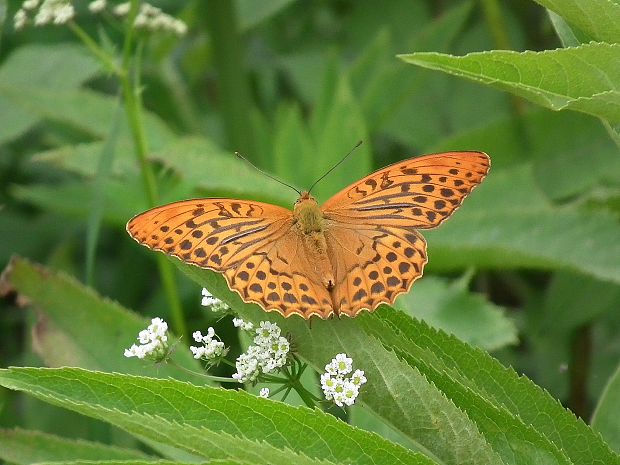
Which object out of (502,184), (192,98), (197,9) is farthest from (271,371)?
(192,98)

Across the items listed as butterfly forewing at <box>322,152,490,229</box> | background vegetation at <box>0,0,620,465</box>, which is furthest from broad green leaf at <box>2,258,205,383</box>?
butterfly forewing at <box>322,152,490,229</box>

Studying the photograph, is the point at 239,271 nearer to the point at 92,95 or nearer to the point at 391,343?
the point at 391,343

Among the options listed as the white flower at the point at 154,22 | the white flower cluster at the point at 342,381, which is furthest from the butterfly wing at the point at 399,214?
the white flower at the point at 154,22

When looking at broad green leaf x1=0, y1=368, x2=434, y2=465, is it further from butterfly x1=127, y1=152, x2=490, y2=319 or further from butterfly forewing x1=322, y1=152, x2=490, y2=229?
butterfly forewing x1=322, y1=152, x2=490, y2=229

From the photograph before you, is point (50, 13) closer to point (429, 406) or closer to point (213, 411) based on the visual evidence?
point (213, 411)

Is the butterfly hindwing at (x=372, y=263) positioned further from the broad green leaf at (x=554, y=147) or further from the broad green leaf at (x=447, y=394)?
the broad green leaf at (x=554, y=147)

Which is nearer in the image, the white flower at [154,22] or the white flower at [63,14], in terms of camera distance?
the white flower at [63,14]

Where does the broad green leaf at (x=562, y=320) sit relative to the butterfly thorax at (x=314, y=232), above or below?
below
